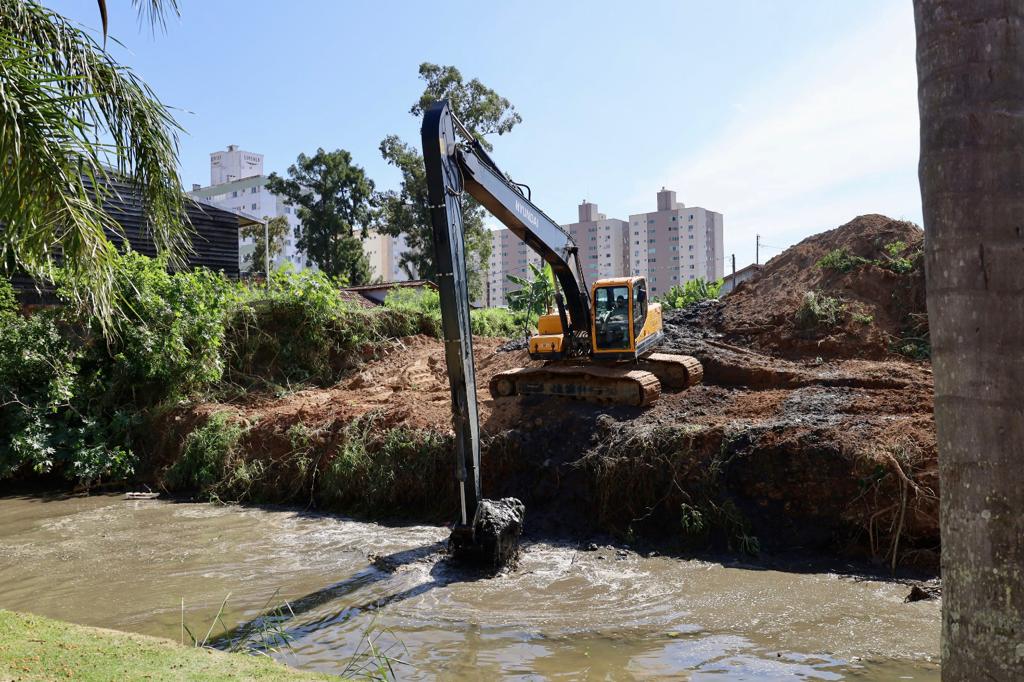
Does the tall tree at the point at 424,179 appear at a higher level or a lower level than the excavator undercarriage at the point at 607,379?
higher

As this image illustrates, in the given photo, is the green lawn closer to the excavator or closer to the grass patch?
the excavator

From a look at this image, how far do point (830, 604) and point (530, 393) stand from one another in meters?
6.25

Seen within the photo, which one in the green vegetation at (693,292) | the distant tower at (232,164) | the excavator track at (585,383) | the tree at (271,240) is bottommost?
the excavator track at (585,383)

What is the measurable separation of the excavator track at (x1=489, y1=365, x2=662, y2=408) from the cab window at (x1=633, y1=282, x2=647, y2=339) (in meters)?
0.66

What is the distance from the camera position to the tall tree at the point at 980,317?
7.51 ft

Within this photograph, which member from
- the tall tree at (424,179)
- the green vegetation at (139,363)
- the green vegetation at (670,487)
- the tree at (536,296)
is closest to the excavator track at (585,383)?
the green vegetation at (670,487)

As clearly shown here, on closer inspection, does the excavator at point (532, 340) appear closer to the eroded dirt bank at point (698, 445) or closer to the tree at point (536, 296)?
the eroded dirt bank at point (698, 445)

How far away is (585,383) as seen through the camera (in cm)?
1175

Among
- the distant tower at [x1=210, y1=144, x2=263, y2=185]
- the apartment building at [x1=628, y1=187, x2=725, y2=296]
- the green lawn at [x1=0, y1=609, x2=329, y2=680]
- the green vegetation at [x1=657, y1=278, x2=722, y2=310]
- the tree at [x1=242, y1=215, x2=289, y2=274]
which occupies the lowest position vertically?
the green lawn at [x1=0, y1=609, x2=329, y2=680]

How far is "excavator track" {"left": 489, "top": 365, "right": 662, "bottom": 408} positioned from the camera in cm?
1116

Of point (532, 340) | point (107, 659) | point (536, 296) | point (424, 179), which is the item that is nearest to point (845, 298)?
point (532, 340)

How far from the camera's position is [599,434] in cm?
1024

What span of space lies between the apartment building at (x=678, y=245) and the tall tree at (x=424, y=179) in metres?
49.3

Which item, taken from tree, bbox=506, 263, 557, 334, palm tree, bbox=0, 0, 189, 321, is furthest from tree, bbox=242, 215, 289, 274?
palm tree, bbox=0, 0, 189, 321
